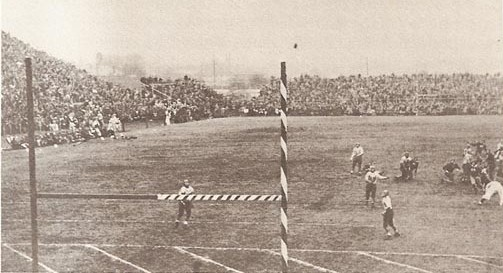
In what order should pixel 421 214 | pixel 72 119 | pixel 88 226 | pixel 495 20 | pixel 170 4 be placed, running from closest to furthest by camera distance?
pixel 495 20 → pixel 170 4 → pixel 88 226 → pixel 421 214 → pixel 72 119

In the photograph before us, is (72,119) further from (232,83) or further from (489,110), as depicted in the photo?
(489,110)

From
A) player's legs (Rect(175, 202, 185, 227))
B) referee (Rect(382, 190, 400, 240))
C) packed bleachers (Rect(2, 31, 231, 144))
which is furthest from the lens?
player's legs (Rect(175, 202, 185, 227))

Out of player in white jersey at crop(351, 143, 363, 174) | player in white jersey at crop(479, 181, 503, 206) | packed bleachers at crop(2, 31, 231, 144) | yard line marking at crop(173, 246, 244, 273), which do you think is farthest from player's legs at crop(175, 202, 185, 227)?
player in white jersey at crop(479, 181, 503, 206)

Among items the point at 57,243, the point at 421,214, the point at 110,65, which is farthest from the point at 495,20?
the point at 57,243

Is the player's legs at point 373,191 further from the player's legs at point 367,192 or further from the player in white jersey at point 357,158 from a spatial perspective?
the player in white jersey at point 357,158

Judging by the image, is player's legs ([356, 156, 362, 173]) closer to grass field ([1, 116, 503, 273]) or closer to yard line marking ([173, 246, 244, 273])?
grass field ([1, 116, 503, 273])

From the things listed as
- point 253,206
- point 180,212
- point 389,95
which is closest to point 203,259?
point 180,212

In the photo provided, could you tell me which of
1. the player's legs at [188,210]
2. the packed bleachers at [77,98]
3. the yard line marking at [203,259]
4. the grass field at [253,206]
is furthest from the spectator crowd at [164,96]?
the yard line marking at [203,259]
